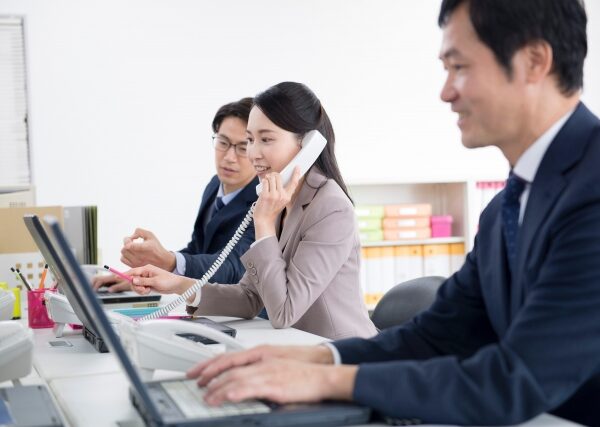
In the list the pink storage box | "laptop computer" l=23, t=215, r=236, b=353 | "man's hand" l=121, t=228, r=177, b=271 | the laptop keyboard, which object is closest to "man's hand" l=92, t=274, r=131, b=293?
"laptop computer" l=23, t=215, r=236, b=353

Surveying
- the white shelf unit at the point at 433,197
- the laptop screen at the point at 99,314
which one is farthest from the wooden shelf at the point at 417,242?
the laptop screen at the point at 99,314

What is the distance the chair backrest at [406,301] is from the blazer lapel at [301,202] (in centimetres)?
51

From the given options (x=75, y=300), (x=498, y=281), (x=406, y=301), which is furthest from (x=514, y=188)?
(x=406, y=301)

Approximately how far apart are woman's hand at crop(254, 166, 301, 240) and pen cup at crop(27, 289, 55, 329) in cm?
65

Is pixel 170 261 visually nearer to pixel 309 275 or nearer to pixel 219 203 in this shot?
pixel 219 203

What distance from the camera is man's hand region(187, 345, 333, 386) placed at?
128 centimetres

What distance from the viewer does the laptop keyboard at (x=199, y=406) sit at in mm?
1140

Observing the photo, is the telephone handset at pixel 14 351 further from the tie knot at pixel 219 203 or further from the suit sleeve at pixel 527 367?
the tie knot at pixel 219 203

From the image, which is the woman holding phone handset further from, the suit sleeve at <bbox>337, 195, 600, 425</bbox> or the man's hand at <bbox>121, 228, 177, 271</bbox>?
the suit sleeve at <bbox>337, 195, 600, 425</bbox>

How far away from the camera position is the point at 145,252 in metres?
2.99

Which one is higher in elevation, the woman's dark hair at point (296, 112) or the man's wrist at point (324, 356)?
the woman's dark hair at point (296, 112)

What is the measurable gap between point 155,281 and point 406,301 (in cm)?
86

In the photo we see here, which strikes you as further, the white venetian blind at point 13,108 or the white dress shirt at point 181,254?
the white venetian blind at point 13,108

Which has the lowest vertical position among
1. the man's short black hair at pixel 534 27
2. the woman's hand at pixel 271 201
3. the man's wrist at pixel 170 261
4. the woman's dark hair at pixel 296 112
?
the man's wrist at pixel 170 261
